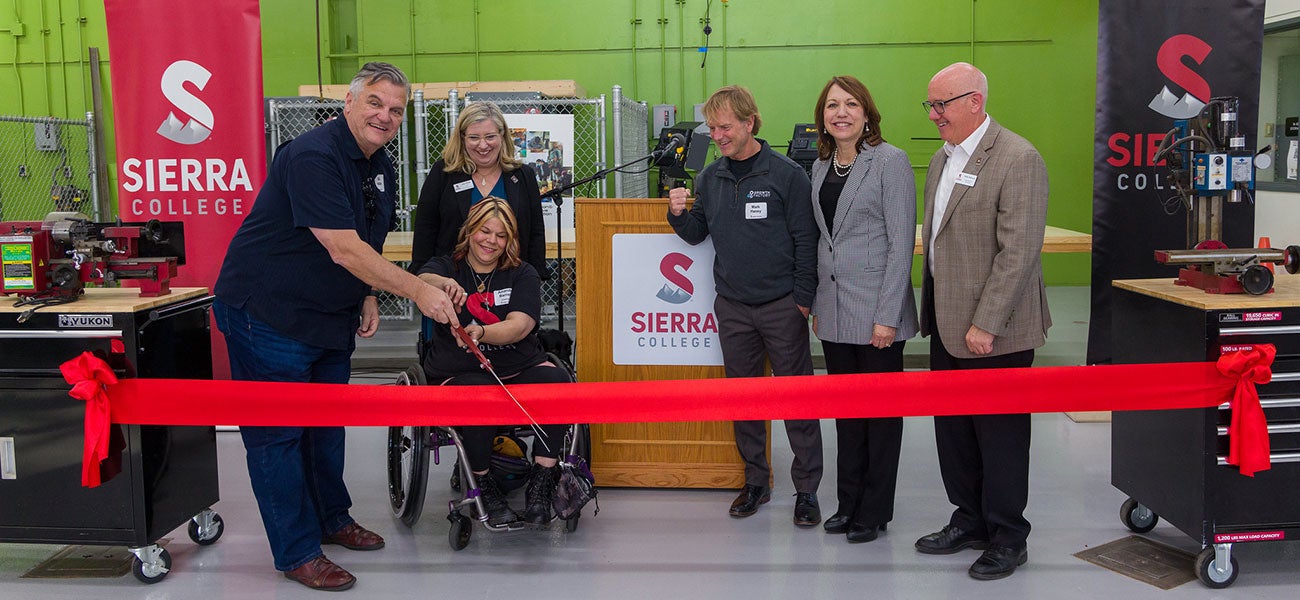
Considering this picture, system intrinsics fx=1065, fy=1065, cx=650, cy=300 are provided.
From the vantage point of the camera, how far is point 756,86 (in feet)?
31.7

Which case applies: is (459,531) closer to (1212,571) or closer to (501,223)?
(501,223)

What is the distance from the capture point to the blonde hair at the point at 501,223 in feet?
11.6

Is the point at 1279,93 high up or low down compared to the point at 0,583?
up

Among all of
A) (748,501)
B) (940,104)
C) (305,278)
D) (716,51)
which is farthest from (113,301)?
(716,51)

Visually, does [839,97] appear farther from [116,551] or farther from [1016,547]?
[116,551]

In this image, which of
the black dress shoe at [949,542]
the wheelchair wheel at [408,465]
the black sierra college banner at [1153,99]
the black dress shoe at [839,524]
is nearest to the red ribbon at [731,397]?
the wheelchair wheel at [408,465]

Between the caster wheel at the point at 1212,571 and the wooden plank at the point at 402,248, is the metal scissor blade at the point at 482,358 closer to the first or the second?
the wooden plank at the point at 402,248

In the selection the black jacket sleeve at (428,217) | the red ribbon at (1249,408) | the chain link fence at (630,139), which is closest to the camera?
the red ribbon at (1249,408)

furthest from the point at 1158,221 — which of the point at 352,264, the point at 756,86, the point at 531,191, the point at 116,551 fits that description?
the point at 756,86

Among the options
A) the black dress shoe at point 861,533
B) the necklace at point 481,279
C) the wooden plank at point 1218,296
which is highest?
the necklace at point 481,279

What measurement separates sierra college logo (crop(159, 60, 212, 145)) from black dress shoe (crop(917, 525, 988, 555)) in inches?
133

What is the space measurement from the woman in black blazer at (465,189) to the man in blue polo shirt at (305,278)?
58 centimetres

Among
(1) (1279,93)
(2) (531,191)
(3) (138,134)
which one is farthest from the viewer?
(1) (1279,93)

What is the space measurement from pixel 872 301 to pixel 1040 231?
55cm
